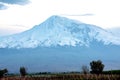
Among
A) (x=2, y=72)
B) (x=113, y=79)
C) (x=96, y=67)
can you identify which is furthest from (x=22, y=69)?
(x=113, y=79)

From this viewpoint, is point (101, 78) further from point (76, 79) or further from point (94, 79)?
point (76, 79)

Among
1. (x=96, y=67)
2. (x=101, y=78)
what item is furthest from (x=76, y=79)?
(x=96, y=67)

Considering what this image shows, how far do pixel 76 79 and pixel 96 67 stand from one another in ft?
73.4

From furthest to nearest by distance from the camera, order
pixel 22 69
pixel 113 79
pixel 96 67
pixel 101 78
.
A: 1. pixel 22 69
2. pixel 96 67
3. pixel 101 78
4. pixel 113 79

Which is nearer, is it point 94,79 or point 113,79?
point 113,79

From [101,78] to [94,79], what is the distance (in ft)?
3.33

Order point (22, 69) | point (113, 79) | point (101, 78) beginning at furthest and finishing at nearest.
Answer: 1. point (22, 69)
2. point (101, 78)
3. point (113, 79)

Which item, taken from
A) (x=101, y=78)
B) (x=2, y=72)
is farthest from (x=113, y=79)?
(x=2, y=72)

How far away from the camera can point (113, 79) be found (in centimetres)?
5712

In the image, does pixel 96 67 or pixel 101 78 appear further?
pixel 96 67

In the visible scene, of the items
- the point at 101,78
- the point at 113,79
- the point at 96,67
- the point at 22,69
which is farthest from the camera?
the point at 22,69

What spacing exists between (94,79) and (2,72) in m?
34.1

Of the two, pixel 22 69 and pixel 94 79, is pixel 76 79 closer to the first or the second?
pixel 94 79

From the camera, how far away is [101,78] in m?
60.9
